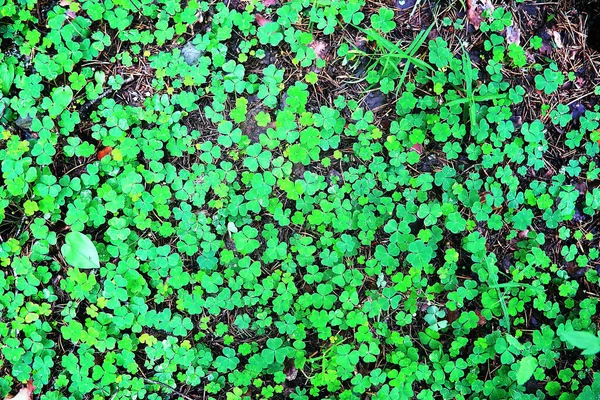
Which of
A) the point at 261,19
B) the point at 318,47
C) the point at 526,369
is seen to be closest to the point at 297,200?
the point at 318,47

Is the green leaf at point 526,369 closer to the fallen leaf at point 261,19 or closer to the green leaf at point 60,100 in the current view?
the fallen leaf at point 261,19

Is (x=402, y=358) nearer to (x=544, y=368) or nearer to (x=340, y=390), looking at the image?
(x=340, y=390)

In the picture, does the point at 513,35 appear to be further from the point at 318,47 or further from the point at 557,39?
the point at 318,47

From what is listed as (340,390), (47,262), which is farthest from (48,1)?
(340,390)

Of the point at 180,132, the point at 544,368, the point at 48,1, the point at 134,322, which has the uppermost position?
the point at 48,1

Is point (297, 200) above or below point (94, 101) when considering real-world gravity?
below

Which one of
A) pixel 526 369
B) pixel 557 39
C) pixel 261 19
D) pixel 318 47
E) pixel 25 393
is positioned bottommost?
pixel 526 369
